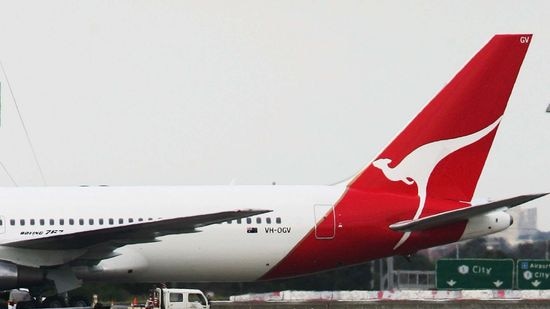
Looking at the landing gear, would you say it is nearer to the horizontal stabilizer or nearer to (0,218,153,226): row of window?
(0,218,153,226): row of window

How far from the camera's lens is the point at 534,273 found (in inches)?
2055

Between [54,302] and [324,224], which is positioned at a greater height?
[324,224]

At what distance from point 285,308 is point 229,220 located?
3304 millimetres

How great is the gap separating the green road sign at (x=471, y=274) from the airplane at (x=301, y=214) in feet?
28.1

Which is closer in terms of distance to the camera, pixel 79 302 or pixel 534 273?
pixel 79 302

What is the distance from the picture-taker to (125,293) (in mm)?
49094

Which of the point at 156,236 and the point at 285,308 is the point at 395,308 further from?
the point at 156,236

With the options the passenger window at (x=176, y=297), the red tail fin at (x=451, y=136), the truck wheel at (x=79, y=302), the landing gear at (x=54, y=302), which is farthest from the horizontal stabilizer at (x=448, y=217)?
the landing gear at (x=54, y=302)

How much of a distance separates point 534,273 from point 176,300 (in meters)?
16.2

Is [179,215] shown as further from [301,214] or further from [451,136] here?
[451,136]

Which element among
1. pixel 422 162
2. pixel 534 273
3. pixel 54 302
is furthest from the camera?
pixel 534 273

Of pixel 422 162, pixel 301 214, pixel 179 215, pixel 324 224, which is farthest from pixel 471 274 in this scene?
pixel 179 215

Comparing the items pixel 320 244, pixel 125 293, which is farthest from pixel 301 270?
pixel 125 293

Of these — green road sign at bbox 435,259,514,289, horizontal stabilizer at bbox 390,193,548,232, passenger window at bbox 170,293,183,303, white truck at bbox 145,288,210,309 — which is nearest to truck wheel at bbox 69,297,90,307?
white truck at bbox 145,288,210,309
